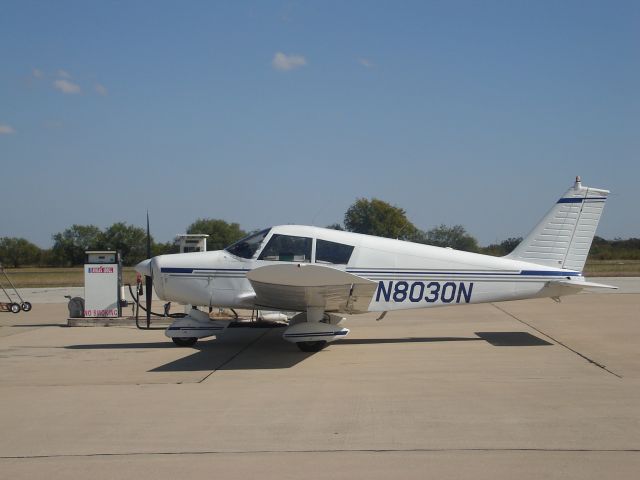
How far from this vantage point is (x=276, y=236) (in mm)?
10453

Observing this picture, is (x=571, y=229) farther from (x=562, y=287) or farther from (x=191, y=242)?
(x=191, y=242)

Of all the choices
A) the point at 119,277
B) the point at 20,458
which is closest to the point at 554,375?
the point at 20,458

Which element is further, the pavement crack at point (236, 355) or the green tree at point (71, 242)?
the green tree at point (71, 242)

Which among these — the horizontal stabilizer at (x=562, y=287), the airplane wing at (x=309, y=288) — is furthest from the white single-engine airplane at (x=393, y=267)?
the airplane wing at (x=309, y=288)

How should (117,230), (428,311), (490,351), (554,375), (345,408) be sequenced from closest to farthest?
(345,408), (554,375), (490,351), (428,311), (117,230)

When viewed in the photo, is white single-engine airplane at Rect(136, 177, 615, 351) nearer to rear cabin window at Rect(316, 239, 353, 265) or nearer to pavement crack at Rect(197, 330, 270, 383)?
rear cabin window at Rect(316, 239, 353, 265)

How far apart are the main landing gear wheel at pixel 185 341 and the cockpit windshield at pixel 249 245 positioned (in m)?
1.64

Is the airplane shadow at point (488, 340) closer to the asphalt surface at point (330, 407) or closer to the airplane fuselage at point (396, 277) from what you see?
the asphalt surface at point (330, 407)

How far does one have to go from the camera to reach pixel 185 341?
1091 cm

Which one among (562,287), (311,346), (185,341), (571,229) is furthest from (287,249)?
(571,229)

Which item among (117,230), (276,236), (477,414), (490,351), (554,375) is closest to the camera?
(477,414)

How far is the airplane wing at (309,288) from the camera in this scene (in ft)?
27.9

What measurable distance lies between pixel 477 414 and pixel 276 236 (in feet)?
17.4

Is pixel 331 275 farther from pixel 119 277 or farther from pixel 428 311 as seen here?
pixel 428 311
